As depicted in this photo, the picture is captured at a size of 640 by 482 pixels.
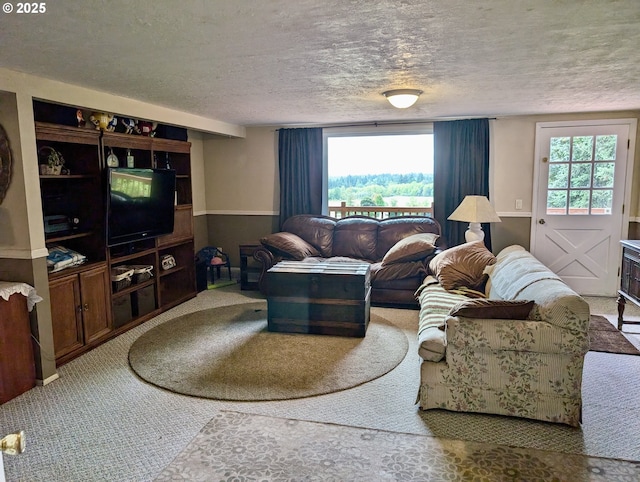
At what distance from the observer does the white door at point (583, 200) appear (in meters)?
5.20

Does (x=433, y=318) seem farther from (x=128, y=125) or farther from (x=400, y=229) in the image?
(x=128, y=125)

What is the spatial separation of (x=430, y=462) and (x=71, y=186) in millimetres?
3654

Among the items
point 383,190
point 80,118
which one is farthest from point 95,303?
point 383,190

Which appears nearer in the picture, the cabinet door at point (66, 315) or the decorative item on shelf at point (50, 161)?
the cabinet door at point (66, 315)

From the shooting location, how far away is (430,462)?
2.30m

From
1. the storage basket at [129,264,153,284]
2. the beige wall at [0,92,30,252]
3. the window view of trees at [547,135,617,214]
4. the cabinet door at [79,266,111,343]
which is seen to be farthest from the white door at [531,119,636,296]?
the beige wall at [0,92,30,252]

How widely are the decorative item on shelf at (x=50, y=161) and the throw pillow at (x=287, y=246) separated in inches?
92.9

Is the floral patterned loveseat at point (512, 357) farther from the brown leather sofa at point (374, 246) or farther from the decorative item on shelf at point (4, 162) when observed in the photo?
the decorative item on shelf at point (4, 162)

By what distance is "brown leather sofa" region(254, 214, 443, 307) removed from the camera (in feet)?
16.2

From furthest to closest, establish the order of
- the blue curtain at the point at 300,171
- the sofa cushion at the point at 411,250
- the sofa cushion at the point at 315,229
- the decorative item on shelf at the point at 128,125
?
the blue curtain at the point at 300,171
the sofa cushion at the point at 315,229
the sofa cushion at the point at 411,250
the decorative item on shelf at the point at 128,125

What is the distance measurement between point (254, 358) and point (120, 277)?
166 centimetres

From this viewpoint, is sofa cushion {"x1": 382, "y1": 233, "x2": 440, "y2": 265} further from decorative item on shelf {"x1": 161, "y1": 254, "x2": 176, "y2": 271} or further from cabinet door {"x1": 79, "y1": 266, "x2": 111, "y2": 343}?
cabinet door {"x1": 79, "y1": 266, "x2": 111, "y2": 343}

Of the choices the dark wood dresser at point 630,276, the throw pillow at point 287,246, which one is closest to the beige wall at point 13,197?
the throw pillow at point 287,246

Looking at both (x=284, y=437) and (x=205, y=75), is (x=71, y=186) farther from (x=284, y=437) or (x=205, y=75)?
(x=284, y=437)
